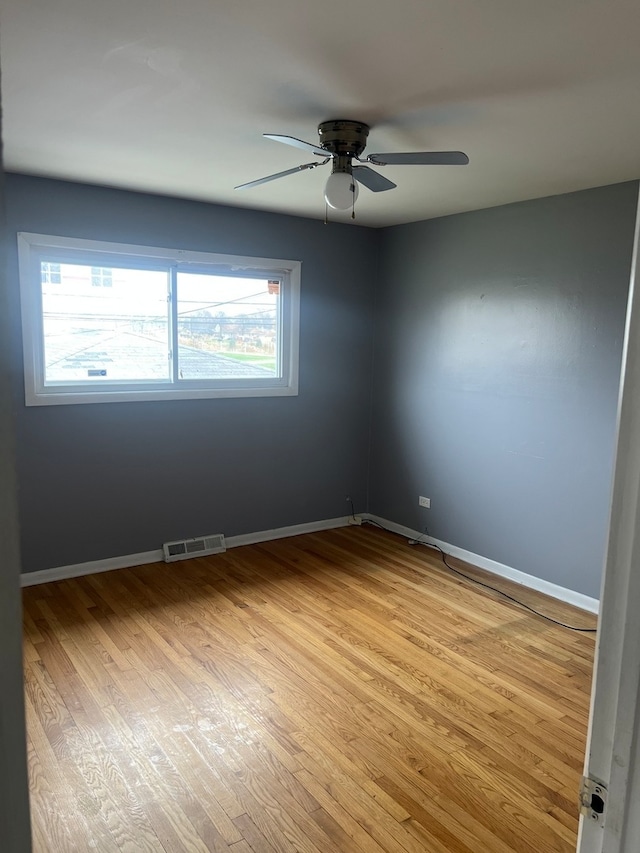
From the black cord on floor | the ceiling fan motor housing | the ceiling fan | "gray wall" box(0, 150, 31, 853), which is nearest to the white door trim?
"gray wall" box(0, 150, 31, 853)

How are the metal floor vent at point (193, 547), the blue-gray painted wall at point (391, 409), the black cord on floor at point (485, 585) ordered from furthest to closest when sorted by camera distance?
the metal floor vent at point (193, 547)
the blue-gray painted wall at point (391, 409)
the black cord on floor at point (485, 585)

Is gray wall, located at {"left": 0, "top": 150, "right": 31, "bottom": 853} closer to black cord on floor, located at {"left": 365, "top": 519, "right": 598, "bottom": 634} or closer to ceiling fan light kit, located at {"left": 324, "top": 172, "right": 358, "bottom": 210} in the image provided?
ceiling fan light kit, located at {"left": 324, "top": 172, "right": 358, "bottom": 210}

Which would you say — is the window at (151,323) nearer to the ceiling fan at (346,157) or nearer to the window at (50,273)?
the window at (50,273)

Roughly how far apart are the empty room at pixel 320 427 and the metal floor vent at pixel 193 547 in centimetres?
3

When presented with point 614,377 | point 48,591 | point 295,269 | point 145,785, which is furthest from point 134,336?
point 614,377

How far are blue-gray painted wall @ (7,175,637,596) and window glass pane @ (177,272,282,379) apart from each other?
0.24 meters

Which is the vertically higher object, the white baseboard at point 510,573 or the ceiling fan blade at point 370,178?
the ceiling fan blade at point 370,178

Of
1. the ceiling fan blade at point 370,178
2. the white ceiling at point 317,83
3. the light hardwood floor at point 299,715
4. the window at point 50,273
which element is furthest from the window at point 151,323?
the ceiling fan blade at point 370,178

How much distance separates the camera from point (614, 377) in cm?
352

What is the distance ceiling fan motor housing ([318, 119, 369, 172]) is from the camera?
8.25 feet

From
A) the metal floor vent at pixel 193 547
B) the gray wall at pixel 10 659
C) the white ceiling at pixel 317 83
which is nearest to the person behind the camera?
the gray wall at pixel 10 659

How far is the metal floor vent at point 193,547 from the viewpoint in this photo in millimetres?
4352

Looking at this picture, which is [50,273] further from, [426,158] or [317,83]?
[426,158]

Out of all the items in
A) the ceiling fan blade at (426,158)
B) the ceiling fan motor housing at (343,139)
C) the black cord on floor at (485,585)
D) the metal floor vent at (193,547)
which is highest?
the ceiling fan motor housing at (343,139)
